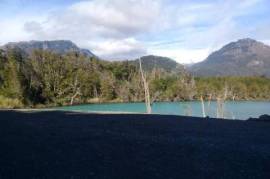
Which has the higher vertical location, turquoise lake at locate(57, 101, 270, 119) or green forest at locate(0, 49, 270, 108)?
green forest at locate(0, 49, 270, 108)

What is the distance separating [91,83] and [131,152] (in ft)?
313

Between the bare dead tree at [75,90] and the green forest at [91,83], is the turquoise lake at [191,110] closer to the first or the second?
the green forest at [91,83]

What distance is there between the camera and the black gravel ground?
9.84 m

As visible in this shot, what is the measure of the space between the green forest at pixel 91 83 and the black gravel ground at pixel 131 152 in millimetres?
57281

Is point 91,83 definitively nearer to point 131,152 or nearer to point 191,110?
point 191,110

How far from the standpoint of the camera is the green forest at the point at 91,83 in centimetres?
8703

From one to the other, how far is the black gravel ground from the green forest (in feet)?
188

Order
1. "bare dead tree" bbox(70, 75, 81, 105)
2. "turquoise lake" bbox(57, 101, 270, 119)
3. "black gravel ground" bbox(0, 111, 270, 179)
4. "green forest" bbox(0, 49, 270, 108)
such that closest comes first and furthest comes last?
"black gravel ground" bbox(0, 111, 270, 179) < "turquoise lake" bbox(57, 101, 270, 119) < "green forest" bbox(0, 49, 270, 108) < "bare dead tree" bbox(70, 75, 81, 105)

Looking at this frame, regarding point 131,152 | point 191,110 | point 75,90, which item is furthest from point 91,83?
point 131,152

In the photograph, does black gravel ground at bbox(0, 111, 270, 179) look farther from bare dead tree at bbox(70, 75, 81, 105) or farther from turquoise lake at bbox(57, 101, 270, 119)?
bare dead tree at bbox(70, 75, 81, 105)

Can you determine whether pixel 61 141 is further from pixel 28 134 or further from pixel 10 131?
pixel 10 131

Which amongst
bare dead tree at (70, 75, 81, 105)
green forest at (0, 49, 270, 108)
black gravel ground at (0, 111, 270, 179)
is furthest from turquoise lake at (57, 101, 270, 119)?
black gravel ground at (0, 111, 270, 179)

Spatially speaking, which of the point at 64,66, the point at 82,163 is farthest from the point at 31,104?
the point at 82,163

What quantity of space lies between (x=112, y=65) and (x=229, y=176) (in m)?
111
